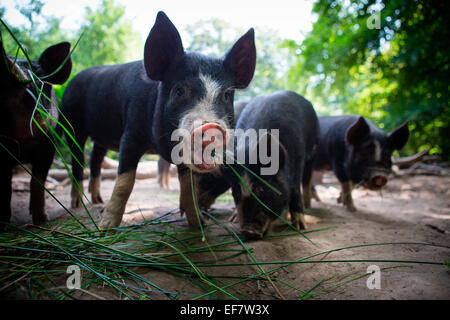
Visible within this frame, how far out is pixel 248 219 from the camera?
2.65 meters

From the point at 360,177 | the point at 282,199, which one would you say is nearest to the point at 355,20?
the point at 360,177

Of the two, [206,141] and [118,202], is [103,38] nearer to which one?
[118,202]

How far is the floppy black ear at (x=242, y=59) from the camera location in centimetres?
244

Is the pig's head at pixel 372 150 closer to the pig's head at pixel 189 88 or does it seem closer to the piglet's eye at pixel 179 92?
the pig's head at pixel 189 88

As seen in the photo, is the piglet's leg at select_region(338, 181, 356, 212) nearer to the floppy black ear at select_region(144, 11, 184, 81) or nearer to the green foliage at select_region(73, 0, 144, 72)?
the floppy black ear at select_region(144, 11, 184, 81)

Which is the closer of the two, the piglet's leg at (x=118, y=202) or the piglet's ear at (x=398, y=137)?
the piglet's leg at (x=118, y=202)

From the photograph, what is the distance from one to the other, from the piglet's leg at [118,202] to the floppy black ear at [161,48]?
98cm

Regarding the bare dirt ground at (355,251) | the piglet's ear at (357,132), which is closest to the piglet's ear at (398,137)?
the piglet's ear at (357,132)

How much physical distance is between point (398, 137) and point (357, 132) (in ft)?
1.99

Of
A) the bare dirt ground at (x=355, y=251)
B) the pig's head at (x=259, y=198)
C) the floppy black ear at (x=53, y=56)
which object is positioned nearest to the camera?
the bare dirt ground at (x=355, y=251)

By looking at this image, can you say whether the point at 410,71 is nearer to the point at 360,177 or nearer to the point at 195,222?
the point at 360,177

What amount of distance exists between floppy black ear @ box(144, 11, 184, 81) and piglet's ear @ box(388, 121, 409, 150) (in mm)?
3469

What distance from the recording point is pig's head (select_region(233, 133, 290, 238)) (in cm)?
261

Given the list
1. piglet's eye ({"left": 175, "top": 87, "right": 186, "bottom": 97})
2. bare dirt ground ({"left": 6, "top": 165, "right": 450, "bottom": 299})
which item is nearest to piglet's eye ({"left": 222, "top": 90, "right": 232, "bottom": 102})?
piglet's eye ({"left": 175, "top": 87, "right": 186, "bottom": 97})
